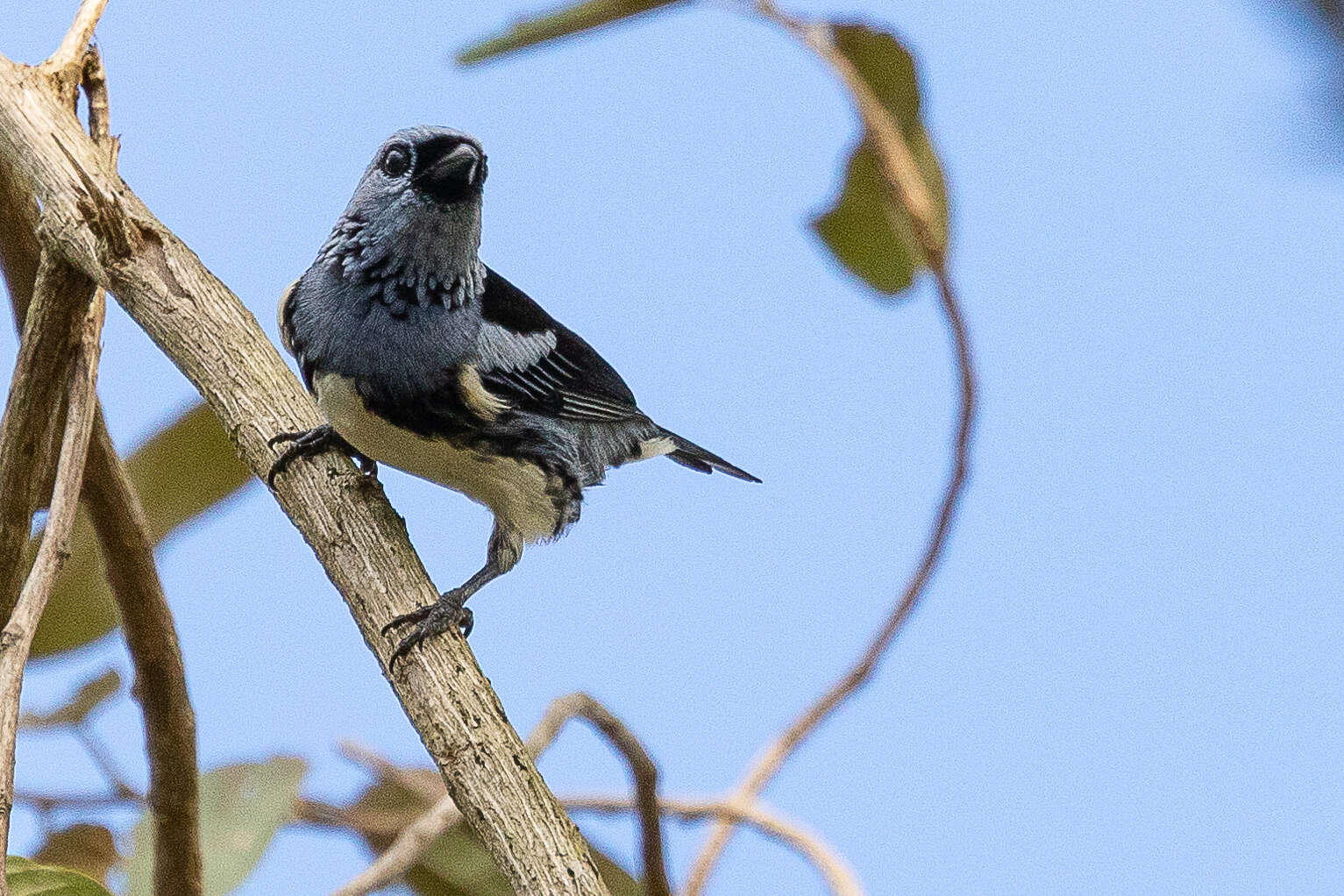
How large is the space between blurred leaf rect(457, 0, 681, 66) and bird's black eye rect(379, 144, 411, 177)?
0.39 feet

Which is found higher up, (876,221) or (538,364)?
(876,221)

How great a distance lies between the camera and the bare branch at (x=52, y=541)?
1129mm

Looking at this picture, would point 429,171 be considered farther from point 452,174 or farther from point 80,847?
point 80,847

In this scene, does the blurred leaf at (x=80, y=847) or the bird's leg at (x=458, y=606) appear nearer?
the bird's leg at (x=458, y=606)

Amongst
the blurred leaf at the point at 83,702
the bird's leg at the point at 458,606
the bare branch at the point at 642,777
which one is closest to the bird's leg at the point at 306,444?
the bird's leg at the point at 458,606

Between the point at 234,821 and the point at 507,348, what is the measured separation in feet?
2.20

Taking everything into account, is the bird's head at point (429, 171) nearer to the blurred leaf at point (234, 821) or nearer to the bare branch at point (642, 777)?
the bare branch at point (642, 777)

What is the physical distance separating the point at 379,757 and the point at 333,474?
79 centimetres

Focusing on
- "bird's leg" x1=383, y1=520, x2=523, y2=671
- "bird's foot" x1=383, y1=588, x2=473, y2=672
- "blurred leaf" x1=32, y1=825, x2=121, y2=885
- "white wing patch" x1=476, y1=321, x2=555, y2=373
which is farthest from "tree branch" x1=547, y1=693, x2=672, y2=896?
"blurred leaf" x1=32, y1=825, x2=121, y2=885

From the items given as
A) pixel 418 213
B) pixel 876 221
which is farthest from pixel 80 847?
pixel 876 221

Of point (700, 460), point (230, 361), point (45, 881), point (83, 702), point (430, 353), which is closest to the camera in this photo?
point (45, 881)

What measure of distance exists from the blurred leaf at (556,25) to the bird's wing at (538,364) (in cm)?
29

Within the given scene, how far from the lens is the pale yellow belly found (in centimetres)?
157

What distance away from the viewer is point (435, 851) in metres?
1.86
